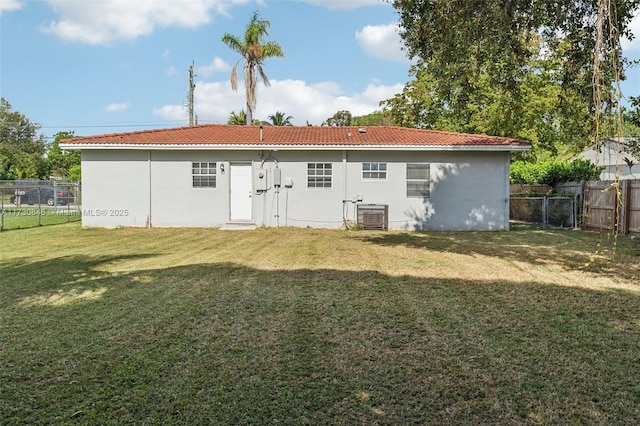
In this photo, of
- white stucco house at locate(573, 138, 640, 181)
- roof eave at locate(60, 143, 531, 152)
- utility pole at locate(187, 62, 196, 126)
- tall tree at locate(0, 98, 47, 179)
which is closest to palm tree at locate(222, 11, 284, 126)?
utility pole at locate(187, 62, 196, 126)

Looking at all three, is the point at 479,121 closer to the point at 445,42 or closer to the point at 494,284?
the point at 445,42

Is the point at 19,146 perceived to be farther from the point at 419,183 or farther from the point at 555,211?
the point at 555,211

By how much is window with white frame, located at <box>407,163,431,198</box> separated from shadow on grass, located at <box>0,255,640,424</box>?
847 cm

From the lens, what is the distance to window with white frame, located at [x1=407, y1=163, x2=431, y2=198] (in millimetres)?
14227

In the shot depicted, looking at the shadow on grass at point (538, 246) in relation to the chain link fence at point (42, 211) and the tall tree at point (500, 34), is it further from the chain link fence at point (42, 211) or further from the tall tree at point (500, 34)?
the chain link fence at point (42, 211)

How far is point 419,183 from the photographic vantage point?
14227 millimetres

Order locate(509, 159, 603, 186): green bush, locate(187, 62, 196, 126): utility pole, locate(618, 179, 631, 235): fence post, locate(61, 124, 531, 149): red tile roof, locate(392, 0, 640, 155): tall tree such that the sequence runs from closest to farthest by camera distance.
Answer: locate(392, 0, 640, 155): tall tree
locate(618, 179, 631, 235): fence post
locate(61, 124, 531, 149): red tile roof
locate(509, 159, 603, 186): green bush
locate(187, 62, 196, 126): utility pole

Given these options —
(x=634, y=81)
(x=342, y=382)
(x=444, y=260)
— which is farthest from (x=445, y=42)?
(x=342, y=382)

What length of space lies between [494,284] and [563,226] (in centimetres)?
1085

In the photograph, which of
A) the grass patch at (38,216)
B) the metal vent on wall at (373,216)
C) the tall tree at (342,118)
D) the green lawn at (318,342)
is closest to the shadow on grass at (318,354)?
the green lawn at (318,342)

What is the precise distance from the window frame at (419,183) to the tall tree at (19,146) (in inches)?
1636

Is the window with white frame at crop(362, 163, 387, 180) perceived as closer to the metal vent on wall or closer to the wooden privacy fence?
the metal vent on wall

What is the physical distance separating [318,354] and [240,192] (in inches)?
448

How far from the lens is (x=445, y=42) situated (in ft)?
24.5
